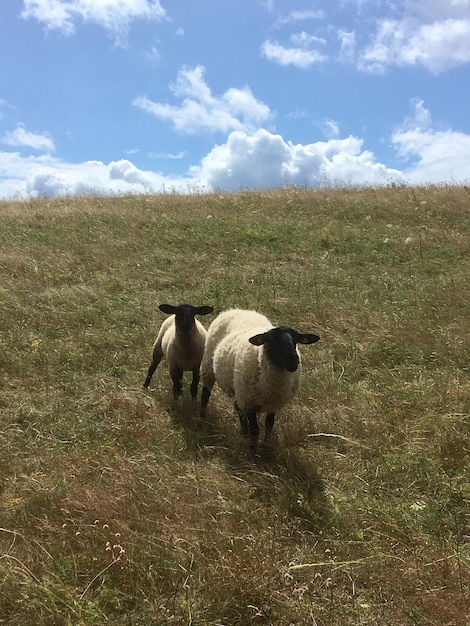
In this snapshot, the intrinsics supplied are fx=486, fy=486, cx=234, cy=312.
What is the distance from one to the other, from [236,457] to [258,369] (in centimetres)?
103

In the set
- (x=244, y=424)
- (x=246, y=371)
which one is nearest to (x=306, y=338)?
(x=246, y=371)

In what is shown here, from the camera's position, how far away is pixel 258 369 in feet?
18.2

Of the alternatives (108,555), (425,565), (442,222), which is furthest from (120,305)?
(442,222)

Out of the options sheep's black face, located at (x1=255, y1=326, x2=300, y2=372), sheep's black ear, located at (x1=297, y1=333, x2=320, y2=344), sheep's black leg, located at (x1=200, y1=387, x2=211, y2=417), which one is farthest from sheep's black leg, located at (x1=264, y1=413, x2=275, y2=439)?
sheep's black leg, located at (x1=200, y1=387, x2=211, y2=417)

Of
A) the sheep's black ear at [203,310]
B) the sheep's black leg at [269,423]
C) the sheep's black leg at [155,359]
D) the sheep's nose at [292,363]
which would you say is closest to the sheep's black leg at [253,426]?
the sheep's black leg at [269,423]

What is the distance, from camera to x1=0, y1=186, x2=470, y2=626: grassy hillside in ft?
9.62

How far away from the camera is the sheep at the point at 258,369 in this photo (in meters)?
5.28

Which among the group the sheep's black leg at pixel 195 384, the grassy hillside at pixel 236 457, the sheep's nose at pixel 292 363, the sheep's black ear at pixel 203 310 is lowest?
the sheep's black leg at pixel 195 384

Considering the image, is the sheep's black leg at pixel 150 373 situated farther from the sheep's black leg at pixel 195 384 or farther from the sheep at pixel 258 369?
the sheep at pixel 258 369

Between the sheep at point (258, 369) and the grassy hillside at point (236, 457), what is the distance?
0.35 meters

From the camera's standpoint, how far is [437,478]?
4070 millimetres

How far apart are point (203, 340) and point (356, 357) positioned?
2.28m

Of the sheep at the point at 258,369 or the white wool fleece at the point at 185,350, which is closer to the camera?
the sheep at the point at 258,369

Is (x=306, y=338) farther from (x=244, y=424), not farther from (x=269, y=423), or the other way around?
(x=244, y=424)
